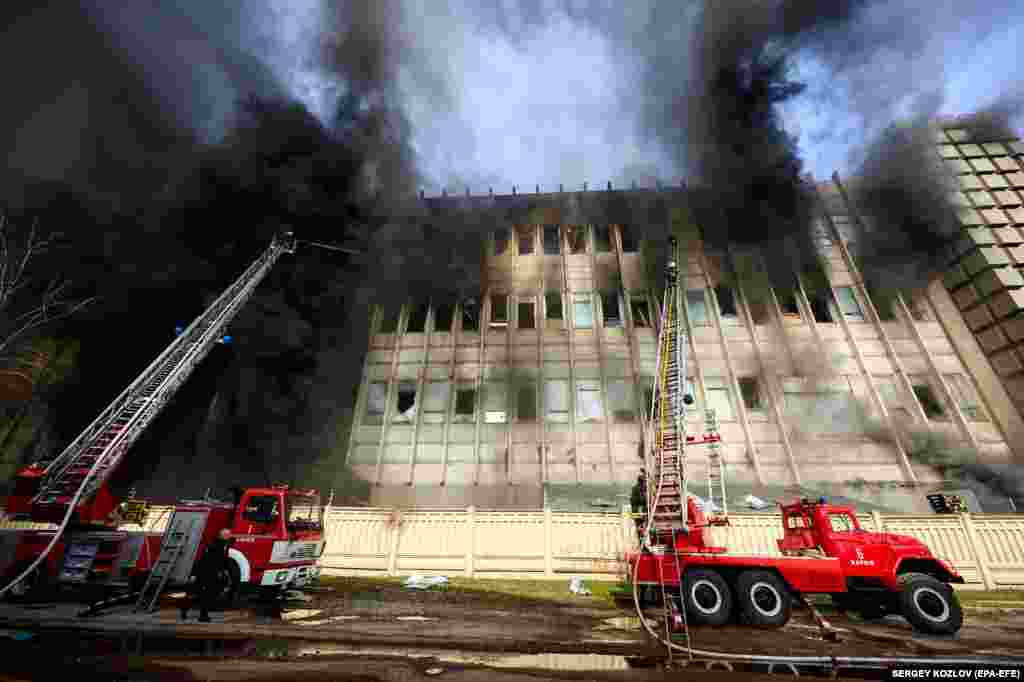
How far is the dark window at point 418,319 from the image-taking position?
720 inches

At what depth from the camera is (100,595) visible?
6594 mm

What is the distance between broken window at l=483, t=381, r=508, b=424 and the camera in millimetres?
16047

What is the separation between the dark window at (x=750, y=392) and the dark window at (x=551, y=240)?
10.1 metres

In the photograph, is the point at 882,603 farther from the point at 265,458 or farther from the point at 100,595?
the point at 265,458

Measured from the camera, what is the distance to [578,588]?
8.34 m

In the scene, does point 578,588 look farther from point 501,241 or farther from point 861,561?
point 501,241

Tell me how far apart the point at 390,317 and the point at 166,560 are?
12929 millimetres

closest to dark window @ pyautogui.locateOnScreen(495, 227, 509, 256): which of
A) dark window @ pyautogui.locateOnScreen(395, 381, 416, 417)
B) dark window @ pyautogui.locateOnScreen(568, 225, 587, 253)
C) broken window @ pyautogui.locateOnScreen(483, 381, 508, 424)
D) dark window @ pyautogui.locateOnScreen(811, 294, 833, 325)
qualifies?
dark window @ pyautogui.locateOnScreen(568, 225, 587, 253)

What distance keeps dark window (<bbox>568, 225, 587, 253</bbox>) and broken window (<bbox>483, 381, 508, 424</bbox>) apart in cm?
798

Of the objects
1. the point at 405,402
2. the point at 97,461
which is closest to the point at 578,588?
the point at 97,461

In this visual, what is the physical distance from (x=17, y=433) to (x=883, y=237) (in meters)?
34.1

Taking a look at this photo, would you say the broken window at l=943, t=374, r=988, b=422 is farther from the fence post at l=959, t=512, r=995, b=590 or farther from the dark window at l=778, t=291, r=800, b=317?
the fence post at l=959, t=512, r=995, b=590

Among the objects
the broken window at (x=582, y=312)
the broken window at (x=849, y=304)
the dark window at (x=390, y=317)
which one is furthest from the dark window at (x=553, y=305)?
the broken window at (x=849, y=304)

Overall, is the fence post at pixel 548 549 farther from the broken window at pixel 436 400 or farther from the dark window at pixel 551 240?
the dark window at pixel 551 240
